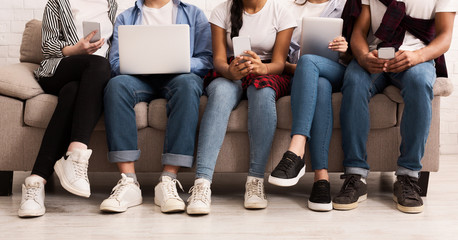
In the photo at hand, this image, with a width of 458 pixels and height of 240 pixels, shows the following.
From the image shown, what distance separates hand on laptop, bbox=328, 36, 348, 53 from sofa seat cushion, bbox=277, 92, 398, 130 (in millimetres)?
219

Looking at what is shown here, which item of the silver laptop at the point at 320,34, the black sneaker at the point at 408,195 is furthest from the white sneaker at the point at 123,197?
the black sneaker at the point at 408,195

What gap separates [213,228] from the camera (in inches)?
69.2

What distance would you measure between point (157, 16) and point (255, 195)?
1057mm

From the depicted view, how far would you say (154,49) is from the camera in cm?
212

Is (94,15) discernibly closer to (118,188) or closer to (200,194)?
(118,188)

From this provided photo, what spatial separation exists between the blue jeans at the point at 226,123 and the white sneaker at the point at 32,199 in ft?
2.06

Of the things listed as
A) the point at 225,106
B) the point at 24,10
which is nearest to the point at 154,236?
the point at 225,106

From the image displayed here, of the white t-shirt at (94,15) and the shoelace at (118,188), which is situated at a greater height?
the white t-shirt at (94,15)

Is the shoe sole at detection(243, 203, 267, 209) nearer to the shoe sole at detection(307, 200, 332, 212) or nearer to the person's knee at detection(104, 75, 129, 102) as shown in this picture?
the shoe sole at detection(307, 200, 332, 212)

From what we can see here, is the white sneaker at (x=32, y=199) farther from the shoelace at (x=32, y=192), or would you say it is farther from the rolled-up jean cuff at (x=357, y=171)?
the rolled-up jean cuff at (x=357, y=171)

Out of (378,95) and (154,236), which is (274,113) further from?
(154,236)

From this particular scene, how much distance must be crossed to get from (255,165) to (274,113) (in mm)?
234

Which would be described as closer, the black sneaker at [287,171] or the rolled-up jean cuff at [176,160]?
the black sneaker at [287,171]

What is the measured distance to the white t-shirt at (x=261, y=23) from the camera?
2.29 m
